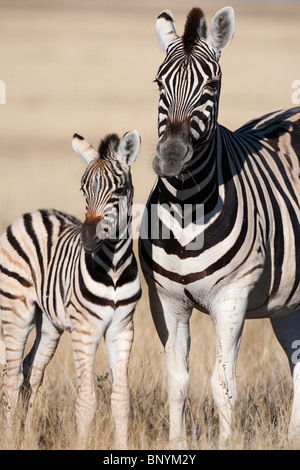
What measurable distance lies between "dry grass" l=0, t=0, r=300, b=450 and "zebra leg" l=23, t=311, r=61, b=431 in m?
0.20

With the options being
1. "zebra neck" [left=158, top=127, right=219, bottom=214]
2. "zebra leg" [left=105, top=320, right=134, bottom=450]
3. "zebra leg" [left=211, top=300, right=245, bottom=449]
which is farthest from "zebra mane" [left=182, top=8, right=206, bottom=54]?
"zebra leg" [left=105, top=320, right=134, bottom=450]

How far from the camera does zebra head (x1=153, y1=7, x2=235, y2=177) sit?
475 cm

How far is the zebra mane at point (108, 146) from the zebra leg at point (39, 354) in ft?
5.19

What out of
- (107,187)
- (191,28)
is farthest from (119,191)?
(191,28)

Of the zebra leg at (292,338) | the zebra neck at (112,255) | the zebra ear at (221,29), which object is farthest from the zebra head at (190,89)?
the zebra leg at (292,338)

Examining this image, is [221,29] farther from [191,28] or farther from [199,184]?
[199,184]

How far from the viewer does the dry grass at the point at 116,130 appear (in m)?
6.03

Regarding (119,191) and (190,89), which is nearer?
(190,89)

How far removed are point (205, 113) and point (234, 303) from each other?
52.1 inches

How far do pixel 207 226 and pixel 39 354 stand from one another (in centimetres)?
189

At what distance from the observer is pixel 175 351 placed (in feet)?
18.7

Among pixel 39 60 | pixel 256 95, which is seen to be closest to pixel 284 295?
pixel 256 95

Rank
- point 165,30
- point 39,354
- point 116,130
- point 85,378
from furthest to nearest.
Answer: point 116,130, point 39,354, point 165,30, point 85,378

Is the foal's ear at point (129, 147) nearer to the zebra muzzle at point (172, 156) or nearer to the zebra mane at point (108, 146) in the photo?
the zebra mane at point (108, 146)
